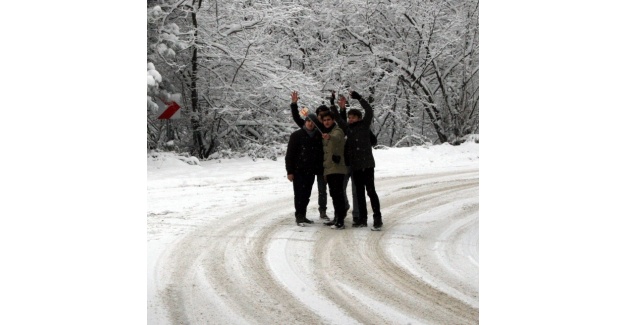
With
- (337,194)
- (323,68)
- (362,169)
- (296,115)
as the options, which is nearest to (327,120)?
(296,115)

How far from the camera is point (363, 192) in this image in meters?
4.27

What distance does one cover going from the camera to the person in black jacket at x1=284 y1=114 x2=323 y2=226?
4117mm

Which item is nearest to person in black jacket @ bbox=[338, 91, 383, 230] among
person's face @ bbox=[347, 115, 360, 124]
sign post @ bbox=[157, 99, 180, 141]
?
person's face @ bbox=[347, 115, 360, 124]

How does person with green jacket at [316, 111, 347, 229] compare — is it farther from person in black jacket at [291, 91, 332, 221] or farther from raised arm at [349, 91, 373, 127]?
raised arm at [349, 91, 373, 127]

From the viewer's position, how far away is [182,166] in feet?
11.2

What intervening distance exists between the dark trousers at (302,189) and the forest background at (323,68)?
0.25 meters

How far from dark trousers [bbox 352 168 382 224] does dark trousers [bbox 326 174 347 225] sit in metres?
0.11

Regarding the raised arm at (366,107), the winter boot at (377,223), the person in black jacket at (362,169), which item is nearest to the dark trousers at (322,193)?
the person in black jacket at (362,169)

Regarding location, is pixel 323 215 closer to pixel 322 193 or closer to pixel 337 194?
pixel 337 194

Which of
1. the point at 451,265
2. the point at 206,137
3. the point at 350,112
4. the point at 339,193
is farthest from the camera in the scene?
the point at 339,193

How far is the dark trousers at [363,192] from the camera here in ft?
13.8
